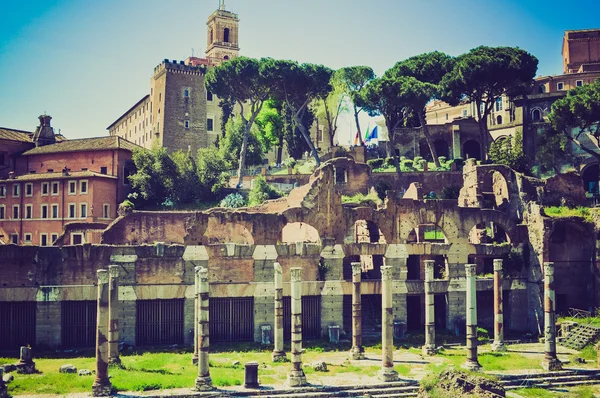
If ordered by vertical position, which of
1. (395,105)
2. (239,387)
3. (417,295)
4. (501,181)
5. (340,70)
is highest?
(340,70)

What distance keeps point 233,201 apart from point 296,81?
10581 mm

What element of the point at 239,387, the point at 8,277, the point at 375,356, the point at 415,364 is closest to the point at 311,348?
the point at 375,356

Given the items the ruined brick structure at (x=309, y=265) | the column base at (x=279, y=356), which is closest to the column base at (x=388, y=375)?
the column base at (x=279, y=356)

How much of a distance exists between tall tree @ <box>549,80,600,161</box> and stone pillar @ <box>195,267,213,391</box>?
29.3 meters

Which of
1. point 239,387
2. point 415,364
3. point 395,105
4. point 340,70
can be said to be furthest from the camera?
point 340,70

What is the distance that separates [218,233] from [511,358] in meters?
14.2

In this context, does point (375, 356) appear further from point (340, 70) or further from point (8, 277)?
point (340, 70)

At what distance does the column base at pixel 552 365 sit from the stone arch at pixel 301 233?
36.0 feet

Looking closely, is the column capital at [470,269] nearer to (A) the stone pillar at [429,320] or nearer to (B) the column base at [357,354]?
(A) the stone pillar at [429,320]

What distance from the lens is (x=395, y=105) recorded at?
158 feet

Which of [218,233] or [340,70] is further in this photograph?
[340,70]

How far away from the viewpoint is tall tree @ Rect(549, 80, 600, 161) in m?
41.3

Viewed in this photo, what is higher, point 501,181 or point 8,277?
point 501,181

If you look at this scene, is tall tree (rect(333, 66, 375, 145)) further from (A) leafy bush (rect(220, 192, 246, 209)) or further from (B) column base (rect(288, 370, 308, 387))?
(B) column base (rect(288, 370, 308, 387))
